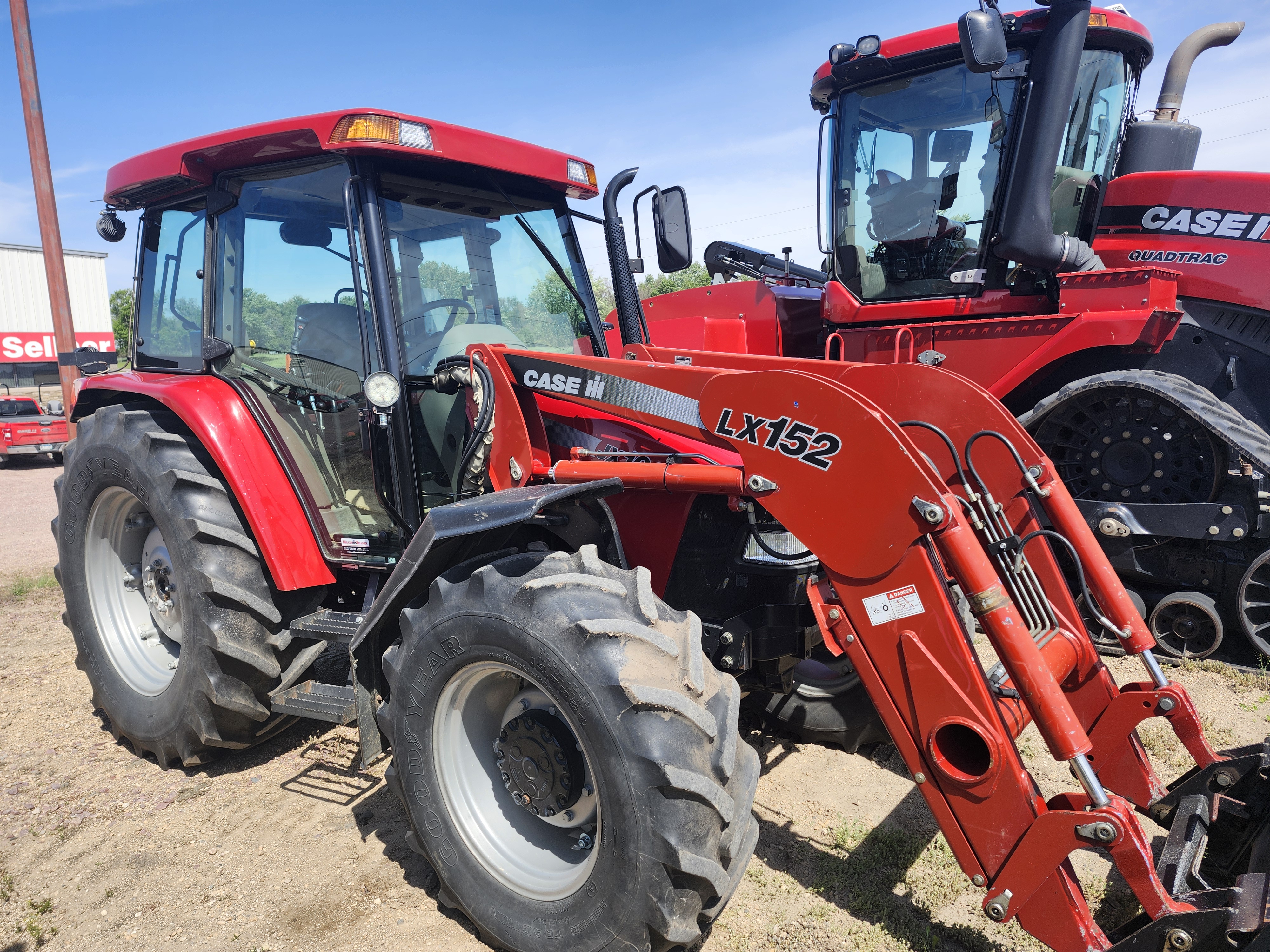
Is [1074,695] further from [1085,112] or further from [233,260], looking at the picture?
[1085,112]

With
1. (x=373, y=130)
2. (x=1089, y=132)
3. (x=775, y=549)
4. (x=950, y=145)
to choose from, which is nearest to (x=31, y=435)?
(x=373, y=130)

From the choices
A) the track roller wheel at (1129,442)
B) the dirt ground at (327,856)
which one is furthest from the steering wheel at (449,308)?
the track roller wheel at (1129,442)

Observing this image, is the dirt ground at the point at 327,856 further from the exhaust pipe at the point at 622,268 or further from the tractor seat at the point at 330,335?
the exhaust pipe at the point at 622,268

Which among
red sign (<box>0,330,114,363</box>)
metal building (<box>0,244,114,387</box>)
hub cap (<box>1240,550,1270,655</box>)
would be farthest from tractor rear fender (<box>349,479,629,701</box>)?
red sign (<box>0,330,114,363</box>)

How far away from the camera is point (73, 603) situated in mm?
4035

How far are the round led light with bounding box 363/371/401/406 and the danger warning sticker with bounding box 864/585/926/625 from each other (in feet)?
5.81

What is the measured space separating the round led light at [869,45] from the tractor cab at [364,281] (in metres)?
2.80

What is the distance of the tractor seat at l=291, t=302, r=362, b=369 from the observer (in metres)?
3.31

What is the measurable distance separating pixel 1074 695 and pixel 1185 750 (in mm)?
1589

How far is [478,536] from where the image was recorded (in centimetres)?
265

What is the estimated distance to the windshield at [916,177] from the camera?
5324 mm

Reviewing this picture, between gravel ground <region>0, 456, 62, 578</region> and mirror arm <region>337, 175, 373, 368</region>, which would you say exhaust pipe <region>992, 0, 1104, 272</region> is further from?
gravel ground <region>0, 456, 62, 578</region>

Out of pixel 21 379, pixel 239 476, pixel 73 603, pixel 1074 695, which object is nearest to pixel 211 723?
pixel 239 476

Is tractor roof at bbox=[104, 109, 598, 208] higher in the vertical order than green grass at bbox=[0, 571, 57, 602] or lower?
higher
